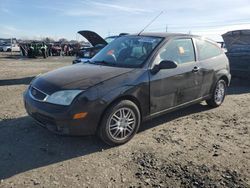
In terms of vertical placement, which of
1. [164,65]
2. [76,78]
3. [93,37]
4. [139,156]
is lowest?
[139,156]

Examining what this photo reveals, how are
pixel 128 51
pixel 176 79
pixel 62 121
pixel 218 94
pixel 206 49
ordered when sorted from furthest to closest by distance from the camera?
pixel 218 94, pixel 206 49, pixel 128 51, pixel 176 79, pixel 62 121

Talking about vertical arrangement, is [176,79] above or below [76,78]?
below

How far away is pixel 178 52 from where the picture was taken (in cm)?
538

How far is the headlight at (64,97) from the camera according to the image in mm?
4062

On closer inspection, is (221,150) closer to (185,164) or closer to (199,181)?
(185,164)

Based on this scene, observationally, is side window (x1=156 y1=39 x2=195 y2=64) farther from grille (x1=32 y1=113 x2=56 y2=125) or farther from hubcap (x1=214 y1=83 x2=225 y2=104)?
grille (x1=32 y1=113 x2=56 y2=125)

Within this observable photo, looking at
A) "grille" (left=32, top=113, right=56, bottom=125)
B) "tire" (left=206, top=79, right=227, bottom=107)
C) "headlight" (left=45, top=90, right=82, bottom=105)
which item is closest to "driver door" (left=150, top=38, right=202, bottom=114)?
"tire" (left=206, top=79, right=227, bottom=107)

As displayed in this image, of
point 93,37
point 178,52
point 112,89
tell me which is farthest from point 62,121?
point 93,37

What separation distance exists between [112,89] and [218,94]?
10.7 ft

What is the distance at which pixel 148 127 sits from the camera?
17.5 ft

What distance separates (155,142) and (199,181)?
1249mm

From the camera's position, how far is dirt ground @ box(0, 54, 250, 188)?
11.6 ft

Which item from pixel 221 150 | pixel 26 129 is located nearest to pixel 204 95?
pixel 221 150

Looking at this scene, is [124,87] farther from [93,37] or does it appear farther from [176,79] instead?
[93,37]
